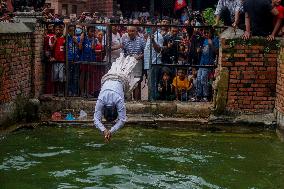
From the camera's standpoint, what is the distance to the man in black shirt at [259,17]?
10492 millimetres

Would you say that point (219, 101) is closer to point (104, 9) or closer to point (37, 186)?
point (37, 186)

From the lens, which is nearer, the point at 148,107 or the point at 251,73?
the point at 251,73

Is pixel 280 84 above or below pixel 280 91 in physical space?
above

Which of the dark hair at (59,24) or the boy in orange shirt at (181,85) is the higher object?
the dark hair at (59,24)

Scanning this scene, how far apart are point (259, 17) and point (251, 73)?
1.17m

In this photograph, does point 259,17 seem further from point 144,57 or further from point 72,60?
point 72,60

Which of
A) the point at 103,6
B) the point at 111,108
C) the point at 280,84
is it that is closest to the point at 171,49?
the point at 280,84

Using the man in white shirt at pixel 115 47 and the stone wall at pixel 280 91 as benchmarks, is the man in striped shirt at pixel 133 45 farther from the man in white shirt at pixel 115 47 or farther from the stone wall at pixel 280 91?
the stone wall at pixel 280 91

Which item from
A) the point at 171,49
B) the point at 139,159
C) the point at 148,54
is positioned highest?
the point at 171,49

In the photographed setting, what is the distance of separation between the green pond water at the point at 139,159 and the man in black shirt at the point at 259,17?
2137 millimetres

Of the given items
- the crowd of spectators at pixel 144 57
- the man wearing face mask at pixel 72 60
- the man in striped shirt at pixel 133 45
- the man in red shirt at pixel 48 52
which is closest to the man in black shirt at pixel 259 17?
the crowd of spectators at pixel 144 57

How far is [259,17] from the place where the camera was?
1068 cm

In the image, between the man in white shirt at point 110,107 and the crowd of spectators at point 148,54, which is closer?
the man in white shirt at point 110,107

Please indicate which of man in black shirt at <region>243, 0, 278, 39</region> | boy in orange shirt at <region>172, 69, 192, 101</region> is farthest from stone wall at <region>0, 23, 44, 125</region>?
man in black shirt at <region>243, 0, 278, 39</region>
